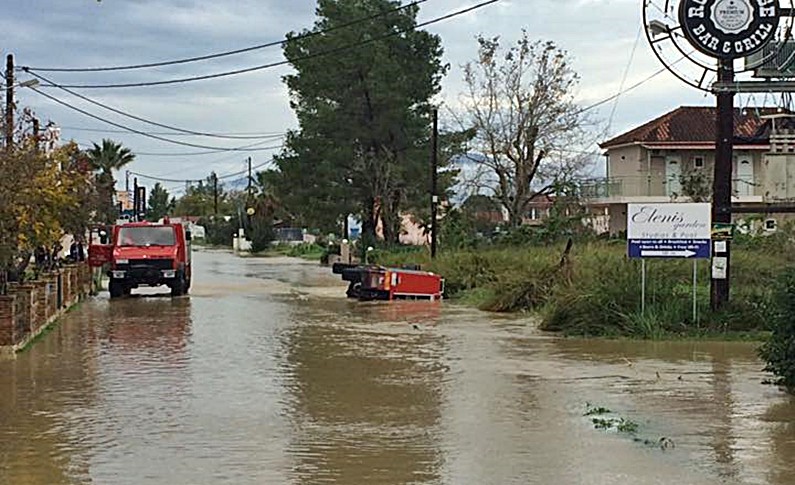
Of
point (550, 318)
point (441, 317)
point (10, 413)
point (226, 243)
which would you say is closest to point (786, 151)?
point (550, 318)

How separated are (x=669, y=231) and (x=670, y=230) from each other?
27 millimetres

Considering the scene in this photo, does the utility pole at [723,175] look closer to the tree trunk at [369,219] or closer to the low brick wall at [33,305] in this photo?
the low brick wall at [33,305]

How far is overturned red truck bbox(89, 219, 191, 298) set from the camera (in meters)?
33.8

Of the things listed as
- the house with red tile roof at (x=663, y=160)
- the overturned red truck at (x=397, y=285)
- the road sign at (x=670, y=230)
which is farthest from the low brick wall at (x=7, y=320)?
the house with red tile roof at (x=663, y=160)

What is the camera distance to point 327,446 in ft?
36.5

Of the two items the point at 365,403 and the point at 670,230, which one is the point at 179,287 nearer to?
the point at 670,230

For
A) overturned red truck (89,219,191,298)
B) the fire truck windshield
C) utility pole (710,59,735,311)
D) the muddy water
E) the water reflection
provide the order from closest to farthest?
1. the muddy water
2. the water reflection
3. utility pole (710,59,735,311)
4. overturned red truck (89,219,191,298)
5. the fire truck windshield

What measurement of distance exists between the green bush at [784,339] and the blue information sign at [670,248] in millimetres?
8169

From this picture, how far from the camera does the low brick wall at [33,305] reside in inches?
715

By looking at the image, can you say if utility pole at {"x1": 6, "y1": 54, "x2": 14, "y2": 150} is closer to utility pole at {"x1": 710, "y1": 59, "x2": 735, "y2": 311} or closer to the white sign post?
the white sign post

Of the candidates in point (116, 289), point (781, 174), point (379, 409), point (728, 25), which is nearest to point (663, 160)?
point (116, 289)

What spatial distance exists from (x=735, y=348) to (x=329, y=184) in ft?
131

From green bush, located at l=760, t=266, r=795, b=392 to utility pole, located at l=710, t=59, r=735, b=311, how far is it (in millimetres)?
7510

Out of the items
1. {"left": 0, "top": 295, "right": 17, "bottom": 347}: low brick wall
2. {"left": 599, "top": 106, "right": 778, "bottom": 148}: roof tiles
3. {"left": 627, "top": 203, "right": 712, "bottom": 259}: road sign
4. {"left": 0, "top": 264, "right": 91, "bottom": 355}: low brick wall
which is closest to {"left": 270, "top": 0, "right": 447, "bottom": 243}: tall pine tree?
{"left": 599, "top": 106, "right": 778, "bottom": 148}: roof tiles
